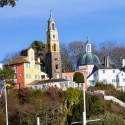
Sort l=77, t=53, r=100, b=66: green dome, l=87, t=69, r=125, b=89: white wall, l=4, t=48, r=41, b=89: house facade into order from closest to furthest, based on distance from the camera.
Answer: l=4, t=48, r=41, b=89: house facade
l=87, t=69, r=125, b=89: white wall
l=77, t=53, r=100, b=66: green dome

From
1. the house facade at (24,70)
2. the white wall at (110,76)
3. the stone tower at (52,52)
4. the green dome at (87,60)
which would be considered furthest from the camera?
the green dome at (87,60)

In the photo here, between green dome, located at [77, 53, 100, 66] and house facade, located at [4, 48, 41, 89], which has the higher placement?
green dome, located at [77, 53, 100, 66]

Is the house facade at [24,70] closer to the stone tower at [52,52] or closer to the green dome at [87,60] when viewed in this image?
the stone tower at [52,52]

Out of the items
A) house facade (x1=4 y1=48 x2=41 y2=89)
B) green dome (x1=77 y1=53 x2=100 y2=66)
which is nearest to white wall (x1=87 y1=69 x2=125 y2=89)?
green dome (x1=77 y1=53 x2=100 y2=66)

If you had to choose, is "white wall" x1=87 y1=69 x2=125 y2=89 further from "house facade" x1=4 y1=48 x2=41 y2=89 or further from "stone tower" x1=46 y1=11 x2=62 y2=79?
"house facade" x1=4 y1=48 x2=41 y2=89

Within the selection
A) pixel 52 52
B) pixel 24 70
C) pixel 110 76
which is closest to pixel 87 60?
pixel 110 76

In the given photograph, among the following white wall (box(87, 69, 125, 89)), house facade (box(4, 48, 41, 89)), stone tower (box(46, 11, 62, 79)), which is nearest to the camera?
house facade (box(4, 48, 41, 89))

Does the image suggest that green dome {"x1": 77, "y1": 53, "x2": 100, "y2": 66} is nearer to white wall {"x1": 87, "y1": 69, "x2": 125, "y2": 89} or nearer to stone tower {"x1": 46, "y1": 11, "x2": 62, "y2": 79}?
white wall {"x1": 87, "y1": 69, "x2": 125, "y2": 89}

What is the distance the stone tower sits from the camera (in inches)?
3088

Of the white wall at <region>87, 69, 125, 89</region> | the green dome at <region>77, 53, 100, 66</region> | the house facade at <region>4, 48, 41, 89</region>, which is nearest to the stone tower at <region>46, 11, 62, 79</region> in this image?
the white wall at <region>87, 69, 125, 89</region>

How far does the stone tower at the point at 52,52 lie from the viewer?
3088 inches

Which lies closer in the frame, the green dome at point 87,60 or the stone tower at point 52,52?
the stone tower at point 52,52

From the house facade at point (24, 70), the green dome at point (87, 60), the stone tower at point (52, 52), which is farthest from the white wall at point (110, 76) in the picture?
the house facade at point (24, 70)

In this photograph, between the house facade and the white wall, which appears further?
the white wall
